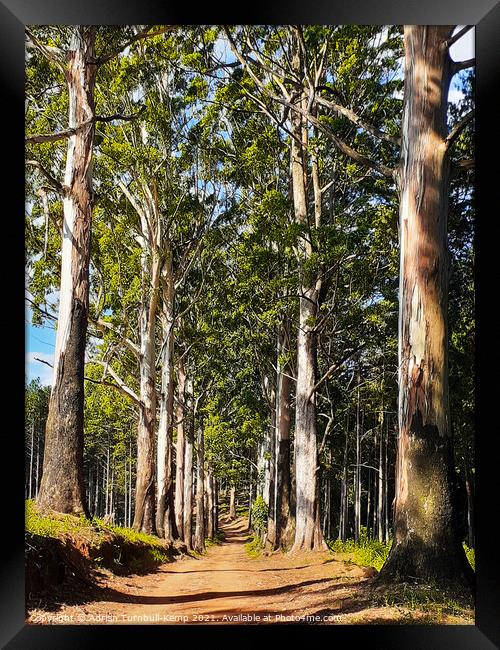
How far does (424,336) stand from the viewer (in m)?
4.66

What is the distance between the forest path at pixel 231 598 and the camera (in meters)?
4.74

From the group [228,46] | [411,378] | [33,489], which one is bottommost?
[33,489]

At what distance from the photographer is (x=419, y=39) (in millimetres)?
4828

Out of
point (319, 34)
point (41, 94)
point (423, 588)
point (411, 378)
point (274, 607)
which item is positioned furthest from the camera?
point (41, 94)

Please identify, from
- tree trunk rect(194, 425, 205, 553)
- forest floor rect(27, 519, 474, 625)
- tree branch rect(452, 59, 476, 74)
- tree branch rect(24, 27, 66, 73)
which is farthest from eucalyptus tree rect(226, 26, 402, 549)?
tree trunk rect(194, 425, 205, 553)

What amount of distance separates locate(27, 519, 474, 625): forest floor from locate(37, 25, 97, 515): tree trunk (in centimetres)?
92

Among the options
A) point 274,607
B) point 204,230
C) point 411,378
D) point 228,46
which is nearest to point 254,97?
point 228,46

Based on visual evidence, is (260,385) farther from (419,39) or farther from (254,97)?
(419,39)

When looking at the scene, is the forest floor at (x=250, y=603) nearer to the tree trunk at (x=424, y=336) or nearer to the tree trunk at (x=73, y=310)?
the tree trunk at (x=424, y=336)

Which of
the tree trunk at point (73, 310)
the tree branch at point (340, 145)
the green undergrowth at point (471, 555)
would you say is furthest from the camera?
the tree trunk at point (73, 310)

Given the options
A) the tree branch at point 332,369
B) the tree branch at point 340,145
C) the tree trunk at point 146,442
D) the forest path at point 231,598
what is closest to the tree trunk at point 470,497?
the forest path at point 231,598

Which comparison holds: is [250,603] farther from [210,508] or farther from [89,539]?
[210,508]
